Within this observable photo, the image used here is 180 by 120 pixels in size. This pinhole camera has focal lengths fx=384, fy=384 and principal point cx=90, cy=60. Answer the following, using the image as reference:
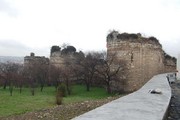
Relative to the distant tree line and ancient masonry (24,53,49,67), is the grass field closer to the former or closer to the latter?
the distant tree line

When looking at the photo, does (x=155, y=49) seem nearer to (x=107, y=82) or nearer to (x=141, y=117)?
(x=107, y=82)

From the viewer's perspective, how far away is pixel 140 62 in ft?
109

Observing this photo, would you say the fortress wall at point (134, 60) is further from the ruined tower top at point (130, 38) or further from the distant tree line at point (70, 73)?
the distant tree line at point (70, 73)

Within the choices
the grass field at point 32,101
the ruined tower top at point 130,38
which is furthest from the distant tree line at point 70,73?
the ruined tower top at point 130,38

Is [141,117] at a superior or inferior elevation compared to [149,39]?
inferior

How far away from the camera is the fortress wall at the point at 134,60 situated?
108 feet

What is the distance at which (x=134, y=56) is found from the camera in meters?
33.1

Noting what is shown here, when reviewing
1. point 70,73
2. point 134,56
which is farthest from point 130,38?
point 70,73

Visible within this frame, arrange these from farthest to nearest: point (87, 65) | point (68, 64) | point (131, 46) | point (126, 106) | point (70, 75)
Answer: point (68, 64), point (70, 75), point (87, 65), point (131, 46), point (126, 106)

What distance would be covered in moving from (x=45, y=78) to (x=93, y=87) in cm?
1091

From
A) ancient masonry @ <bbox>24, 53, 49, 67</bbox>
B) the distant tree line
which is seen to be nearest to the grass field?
the distant tree line

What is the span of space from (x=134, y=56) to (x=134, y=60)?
14.1 inches

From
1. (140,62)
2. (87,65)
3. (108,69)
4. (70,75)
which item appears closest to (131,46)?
(140,62)

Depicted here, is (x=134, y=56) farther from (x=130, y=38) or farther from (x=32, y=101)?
(x=32, y=101)
